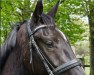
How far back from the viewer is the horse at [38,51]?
11.2ft

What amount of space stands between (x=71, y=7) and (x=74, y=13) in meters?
0.49

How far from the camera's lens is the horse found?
341 centimetres

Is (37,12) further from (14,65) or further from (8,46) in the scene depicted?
(14,65)

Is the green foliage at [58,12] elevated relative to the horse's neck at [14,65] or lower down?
elevated

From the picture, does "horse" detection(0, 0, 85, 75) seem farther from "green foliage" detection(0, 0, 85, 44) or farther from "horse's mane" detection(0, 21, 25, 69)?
"green foliage" detection(0, 0, 85, 44)

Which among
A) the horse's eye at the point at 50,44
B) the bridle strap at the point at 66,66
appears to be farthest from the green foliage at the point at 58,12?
the bridle strap at the point at 66,66

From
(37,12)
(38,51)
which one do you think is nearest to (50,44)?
(38,51)

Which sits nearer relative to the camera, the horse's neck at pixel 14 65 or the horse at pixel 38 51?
the horse at pixel 38 51

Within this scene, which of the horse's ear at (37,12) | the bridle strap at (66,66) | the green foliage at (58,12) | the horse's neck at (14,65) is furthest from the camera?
A: the green foliage at (58,12)

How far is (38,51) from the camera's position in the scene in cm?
353

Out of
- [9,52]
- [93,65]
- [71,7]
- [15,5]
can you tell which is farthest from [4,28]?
[9,52]

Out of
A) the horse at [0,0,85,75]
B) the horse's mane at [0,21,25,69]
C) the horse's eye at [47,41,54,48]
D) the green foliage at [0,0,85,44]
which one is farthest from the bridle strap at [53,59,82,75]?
the green foliage at [0,0,85,44]

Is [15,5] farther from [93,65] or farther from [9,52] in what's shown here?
[9,52]

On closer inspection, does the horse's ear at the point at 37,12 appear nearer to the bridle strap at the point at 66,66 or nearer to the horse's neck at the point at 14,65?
the horse's neck at the point at 14,65
